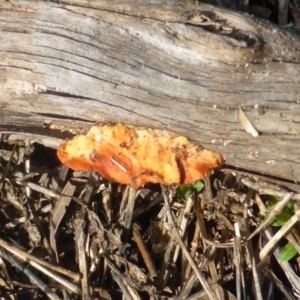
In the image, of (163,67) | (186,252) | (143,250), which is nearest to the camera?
(163,67)

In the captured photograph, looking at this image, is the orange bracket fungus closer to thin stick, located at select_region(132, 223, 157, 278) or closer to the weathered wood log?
the weathered wood log

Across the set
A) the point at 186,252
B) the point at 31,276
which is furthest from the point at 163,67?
the point at 31,276

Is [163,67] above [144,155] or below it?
above

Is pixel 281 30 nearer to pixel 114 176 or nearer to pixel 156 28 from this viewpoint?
pixel 156 28

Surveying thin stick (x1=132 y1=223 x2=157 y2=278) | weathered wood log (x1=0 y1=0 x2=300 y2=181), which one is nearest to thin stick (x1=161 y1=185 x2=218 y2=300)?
thin stick (x1=132 y1=223 x2=157 y2=278)

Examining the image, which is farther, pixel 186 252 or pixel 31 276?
pixel 31 276

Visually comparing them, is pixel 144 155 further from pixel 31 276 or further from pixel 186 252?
pixel 31 276

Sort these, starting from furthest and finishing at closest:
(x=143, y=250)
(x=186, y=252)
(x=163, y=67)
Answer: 1. (x=143, y=250)
2. (x=186, y=252)
3. (x=163, y=67)
